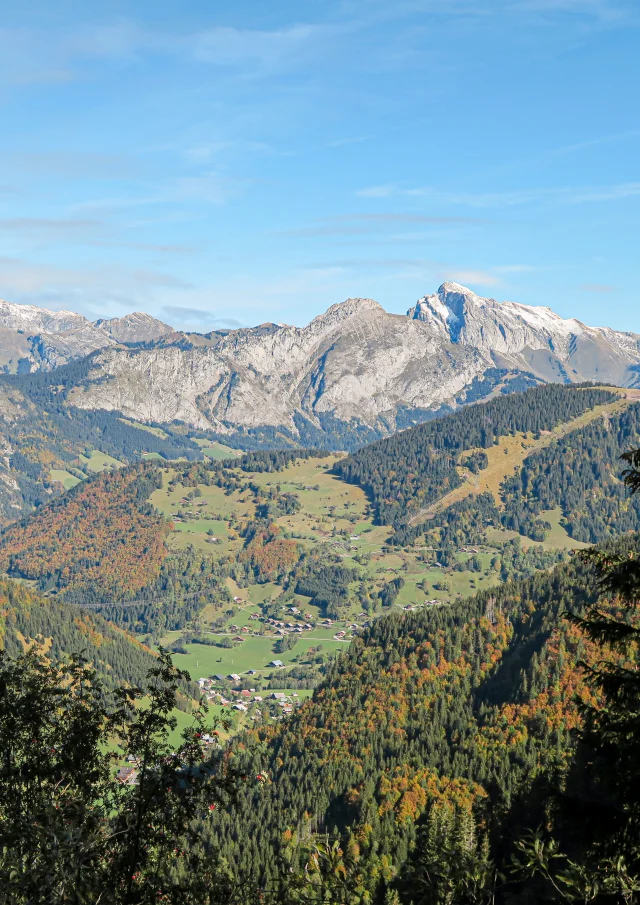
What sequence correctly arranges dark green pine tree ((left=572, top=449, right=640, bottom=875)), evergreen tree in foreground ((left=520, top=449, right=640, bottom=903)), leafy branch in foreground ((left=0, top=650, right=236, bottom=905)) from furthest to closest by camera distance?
dark green pine tree ((left=572, top=449, right=640, bottom=875)) < evergreen tree in foreground ((left=520, top=449, right=640, bottom=903)) < leafy branch in foreground ((left=0, top=650, right=236, bottom=905))

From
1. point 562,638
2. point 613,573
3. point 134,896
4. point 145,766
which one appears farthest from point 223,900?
point 562,638

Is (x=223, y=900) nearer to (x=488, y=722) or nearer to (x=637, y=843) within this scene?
(x=637, y=843)

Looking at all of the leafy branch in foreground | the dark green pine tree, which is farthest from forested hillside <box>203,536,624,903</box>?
the dark green pine tree

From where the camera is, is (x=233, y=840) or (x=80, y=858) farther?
(x=233, y=840)

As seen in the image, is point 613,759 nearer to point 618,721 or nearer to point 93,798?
point 618,721

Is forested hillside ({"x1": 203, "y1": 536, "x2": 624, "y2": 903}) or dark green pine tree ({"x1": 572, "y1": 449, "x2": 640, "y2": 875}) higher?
dark green pine tree ({"x1": 572, "y1": 449, "x2": 640, "y2": 875})

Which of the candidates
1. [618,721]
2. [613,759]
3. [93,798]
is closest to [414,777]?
[93,798]

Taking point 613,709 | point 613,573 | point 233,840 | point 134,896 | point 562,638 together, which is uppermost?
point 613,573

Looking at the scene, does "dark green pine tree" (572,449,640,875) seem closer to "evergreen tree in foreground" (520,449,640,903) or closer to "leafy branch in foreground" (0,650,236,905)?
"evergreen tree in foreground" (520,449,640,903)

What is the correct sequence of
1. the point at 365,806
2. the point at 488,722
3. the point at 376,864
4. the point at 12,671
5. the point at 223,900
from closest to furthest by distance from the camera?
the point at 223,900 → the point at 12,671 → the point at 376,864 → the point at 365,806 → the point at 488,722

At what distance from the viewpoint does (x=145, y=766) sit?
Result: 32.2m

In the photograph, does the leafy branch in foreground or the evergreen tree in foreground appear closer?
the leafy branch in foreground

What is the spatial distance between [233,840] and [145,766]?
5325 inches

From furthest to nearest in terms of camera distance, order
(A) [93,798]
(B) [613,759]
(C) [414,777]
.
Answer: (C) [414,777], (A) [93,798], (B) [613,759]
